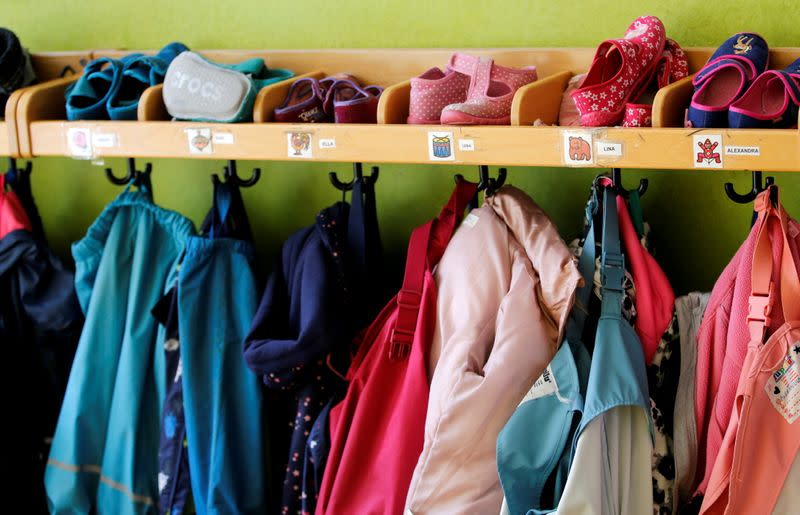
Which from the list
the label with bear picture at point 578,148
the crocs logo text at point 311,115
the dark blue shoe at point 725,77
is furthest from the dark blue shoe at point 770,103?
the crocs logo text at point 311,115

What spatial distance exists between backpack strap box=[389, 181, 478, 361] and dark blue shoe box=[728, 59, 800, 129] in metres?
0.58

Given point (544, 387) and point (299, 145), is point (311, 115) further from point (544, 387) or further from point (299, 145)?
point (544, 387)

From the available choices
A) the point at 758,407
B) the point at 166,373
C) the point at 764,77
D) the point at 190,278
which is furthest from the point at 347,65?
the point at 758,407

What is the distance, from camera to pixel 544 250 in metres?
1.76

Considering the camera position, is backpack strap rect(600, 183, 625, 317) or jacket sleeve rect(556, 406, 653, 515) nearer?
jacket sleeve rect(556, 406, 653, 515)

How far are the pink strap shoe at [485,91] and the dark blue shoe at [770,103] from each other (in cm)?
42

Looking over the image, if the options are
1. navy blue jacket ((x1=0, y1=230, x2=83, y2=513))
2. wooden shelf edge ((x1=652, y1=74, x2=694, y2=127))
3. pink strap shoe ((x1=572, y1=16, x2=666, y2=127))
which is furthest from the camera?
navy blue jacket ((x1=0, y1=230, x2=83, y2=513))

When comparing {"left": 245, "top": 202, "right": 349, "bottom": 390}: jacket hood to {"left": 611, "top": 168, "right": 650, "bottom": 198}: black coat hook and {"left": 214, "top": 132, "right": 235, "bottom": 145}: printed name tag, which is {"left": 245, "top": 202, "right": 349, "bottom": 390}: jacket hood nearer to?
{"left": 214, "top": 132, "right": 235, "bottom": 145}: printed name tag

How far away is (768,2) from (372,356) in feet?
3.38

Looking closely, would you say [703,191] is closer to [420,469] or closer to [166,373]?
[420,469]

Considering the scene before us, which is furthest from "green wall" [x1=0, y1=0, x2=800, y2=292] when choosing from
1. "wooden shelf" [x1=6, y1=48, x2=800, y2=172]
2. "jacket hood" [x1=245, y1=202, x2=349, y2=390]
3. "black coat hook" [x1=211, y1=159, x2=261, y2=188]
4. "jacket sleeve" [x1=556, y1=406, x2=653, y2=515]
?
"jacket sleeve" [x1=556, y1=406, x2=653, y2=515]

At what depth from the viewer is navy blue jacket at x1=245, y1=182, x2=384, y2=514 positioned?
1.93 metres

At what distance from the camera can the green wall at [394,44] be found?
6.37 ft

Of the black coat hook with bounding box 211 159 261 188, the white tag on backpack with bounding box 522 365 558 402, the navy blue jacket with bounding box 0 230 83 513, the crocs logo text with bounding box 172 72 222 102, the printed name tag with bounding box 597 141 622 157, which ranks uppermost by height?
the crocs logo text with bounding box 172 72 222 102
